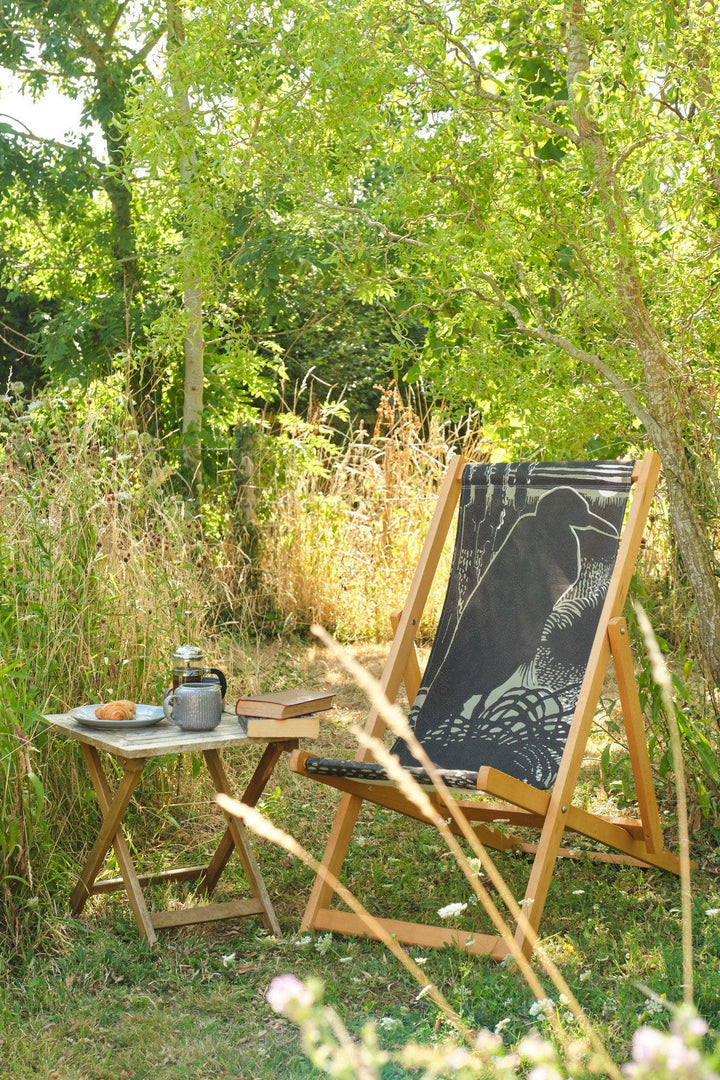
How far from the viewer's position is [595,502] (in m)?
3.14

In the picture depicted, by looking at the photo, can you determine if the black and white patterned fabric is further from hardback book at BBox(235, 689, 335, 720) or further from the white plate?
the white plate

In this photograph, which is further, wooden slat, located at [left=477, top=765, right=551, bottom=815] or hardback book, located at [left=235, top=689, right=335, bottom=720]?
hardback book, located at [left=235, top=689, right=335, bottom=720]

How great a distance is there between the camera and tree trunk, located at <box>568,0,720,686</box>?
334cm

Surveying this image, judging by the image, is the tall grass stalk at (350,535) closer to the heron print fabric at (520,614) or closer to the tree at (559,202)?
the tree at (559,202)

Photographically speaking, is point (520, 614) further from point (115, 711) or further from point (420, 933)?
point (115, 711)

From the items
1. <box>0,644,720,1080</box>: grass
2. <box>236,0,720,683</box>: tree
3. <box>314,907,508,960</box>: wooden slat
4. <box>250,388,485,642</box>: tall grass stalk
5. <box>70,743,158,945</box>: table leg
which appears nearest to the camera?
<box>0,644,720,1080</box>: grass

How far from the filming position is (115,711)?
2814mm

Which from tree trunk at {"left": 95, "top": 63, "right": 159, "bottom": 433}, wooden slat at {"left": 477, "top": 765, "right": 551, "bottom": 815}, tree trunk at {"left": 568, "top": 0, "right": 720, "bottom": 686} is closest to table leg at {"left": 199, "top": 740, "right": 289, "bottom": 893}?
wooden slat at {"left": 477, "top": 765, "right": 551, "bottom": 815}

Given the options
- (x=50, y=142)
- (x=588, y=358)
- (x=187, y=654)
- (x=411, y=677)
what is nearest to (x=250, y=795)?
(x=187, y=654)

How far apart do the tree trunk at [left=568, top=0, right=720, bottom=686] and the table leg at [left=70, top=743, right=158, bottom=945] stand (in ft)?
6.15

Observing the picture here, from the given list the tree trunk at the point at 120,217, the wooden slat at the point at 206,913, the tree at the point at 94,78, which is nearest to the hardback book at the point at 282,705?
the wooden slat at the point at 206,913

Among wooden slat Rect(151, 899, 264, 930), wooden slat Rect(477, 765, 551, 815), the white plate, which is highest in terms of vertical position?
the white plate

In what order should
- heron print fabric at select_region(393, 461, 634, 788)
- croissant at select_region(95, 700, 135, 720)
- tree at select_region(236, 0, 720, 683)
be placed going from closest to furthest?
croissant at select_region(95, 700, 135, 720), heron print fabric at select_region(393, 461, 634, 788), tree at select_region(236, 0, 720, 683)

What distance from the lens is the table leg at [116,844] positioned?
2.70 meters
